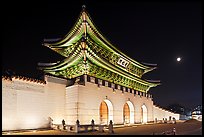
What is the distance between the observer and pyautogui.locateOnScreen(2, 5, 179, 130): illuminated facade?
20.2m

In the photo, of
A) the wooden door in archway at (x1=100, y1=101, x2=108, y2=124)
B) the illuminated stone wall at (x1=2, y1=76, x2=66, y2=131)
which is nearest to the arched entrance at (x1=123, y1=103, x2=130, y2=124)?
the wooden door in archway at (x1=100, y1=101, x2=108, y2=124)

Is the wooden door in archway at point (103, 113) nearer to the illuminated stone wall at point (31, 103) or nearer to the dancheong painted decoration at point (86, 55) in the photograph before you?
the dancheong painted decoration at point (86, 55)

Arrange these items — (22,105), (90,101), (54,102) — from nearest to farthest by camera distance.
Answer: (22,105), (54,102), (90,101)

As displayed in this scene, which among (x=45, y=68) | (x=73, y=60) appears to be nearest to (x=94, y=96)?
(x=73, y=60)

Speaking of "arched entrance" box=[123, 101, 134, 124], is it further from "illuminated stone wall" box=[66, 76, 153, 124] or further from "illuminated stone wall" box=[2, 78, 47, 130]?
"illuminated stone wall" box=[2, 78, 47, 130]

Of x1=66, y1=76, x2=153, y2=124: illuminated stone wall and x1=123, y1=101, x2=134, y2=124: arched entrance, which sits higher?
x1=66, y1=76, x2=153, y2=124: illuminated stone wall

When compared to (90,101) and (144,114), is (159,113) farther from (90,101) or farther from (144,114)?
(90,101)

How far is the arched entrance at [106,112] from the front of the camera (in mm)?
27441

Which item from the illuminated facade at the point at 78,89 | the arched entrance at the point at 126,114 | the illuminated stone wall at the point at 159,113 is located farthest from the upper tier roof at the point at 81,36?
the illuminated stone wall at the point at 159,113

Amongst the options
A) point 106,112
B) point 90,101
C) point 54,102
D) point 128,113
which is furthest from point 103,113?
point 54,102

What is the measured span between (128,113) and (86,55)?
1289 cm

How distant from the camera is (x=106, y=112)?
27.8 m

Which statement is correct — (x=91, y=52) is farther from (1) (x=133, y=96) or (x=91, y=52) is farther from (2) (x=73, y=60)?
(1) (x=133, y=96)

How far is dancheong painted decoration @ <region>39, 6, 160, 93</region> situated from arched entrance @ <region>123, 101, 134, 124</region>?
288cm
